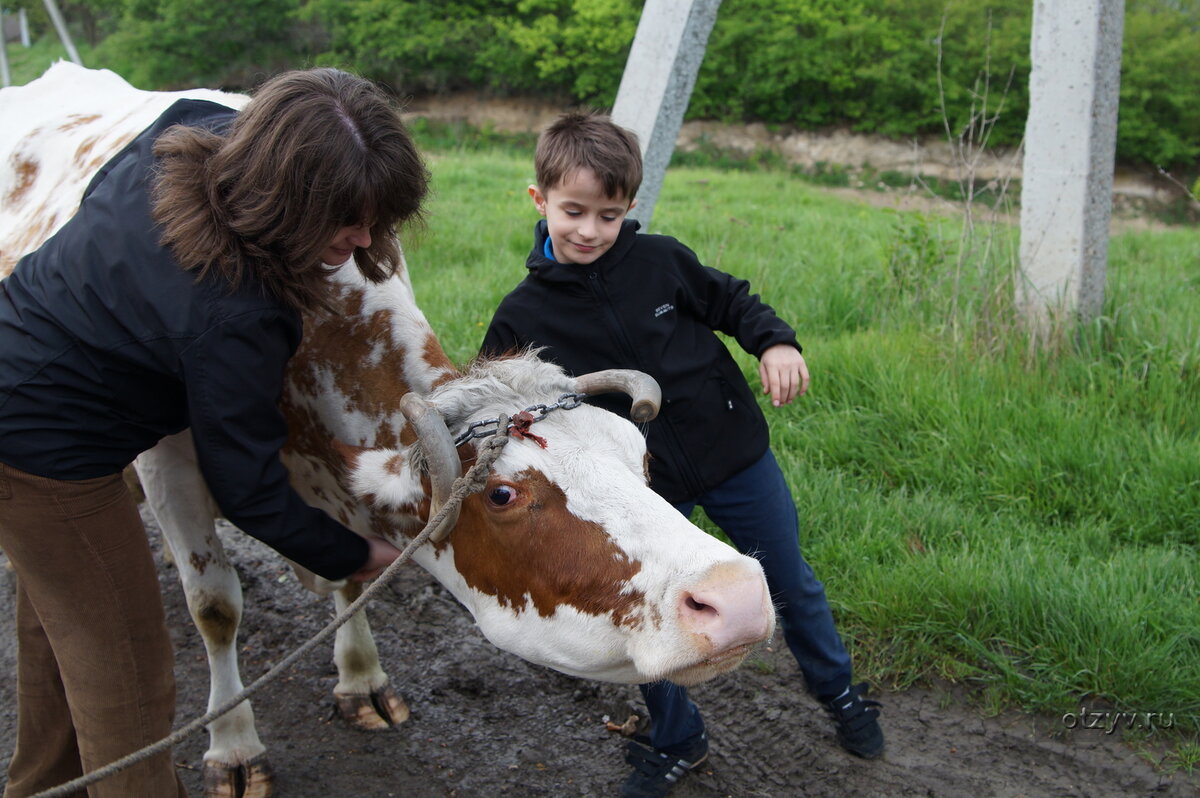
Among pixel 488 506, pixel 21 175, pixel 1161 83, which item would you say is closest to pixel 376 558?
pixel 488 506

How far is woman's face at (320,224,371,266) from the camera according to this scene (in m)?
2.17

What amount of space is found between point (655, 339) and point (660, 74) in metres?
2.45

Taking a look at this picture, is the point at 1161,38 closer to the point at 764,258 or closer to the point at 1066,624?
the point at 764,258

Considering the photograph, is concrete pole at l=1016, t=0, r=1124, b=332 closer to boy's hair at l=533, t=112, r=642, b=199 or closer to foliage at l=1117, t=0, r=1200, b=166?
boy's hair at l=533, t=112, r=642, b=199

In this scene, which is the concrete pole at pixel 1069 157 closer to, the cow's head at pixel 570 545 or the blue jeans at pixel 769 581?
the blue jeans at pixel 769 581

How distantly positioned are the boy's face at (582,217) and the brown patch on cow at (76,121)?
1938 millimetres

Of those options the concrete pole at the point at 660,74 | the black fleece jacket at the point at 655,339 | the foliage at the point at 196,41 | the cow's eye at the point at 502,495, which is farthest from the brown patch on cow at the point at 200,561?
the foliage at the point at 196,41

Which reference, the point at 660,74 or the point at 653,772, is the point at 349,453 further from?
the point at 660,74

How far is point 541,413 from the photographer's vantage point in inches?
89.6

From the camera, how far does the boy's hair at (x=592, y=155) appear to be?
8.64ft

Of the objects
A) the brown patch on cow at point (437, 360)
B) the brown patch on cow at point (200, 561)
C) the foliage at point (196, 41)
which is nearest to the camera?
the brown patch on cow at point (437, 360)

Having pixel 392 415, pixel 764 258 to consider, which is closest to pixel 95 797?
pixel 392 415

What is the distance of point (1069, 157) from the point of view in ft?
15.8

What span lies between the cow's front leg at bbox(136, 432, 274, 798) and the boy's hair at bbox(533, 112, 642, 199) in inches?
51.2
